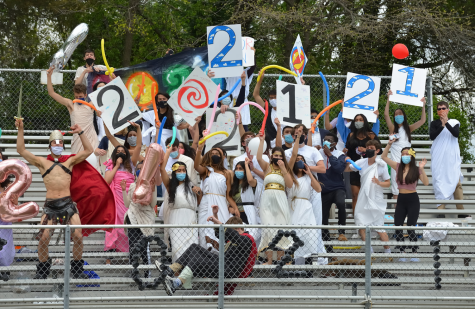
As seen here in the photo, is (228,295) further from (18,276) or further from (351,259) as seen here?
(18,276)

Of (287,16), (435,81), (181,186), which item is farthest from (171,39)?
(181,186)

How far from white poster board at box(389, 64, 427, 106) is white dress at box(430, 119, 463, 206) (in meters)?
0.72

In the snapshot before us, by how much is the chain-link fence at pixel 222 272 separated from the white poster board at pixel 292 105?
2181mm

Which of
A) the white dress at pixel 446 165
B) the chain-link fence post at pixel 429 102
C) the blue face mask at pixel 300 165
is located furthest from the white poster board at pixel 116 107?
the chain-link fence post at pixel 429 102

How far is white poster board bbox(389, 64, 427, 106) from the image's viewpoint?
11.5 metres

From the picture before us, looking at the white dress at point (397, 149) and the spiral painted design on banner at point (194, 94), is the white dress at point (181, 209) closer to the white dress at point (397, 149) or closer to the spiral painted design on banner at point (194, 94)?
the spiral painted design on banner at point (194, 94)

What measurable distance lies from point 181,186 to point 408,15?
31.7ft

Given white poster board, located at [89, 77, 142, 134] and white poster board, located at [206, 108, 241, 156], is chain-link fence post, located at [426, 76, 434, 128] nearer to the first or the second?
white poster board, located at [206, 108, 241, 156]

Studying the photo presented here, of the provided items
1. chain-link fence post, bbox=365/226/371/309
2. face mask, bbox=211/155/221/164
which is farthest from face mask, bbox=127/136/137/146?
chain-link fence post, bbox=365/226/371/309

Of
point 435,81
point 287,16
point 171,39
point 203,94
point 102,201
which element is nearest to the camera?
point 102,201

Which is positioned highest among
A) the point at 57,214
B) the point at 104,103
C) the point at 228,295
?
the point at 104,103

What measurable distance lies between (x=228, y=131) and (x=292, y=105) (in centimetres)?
96

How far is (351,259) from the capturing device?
8.04 m

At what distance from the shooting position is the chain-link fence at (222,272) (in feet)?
24.2
